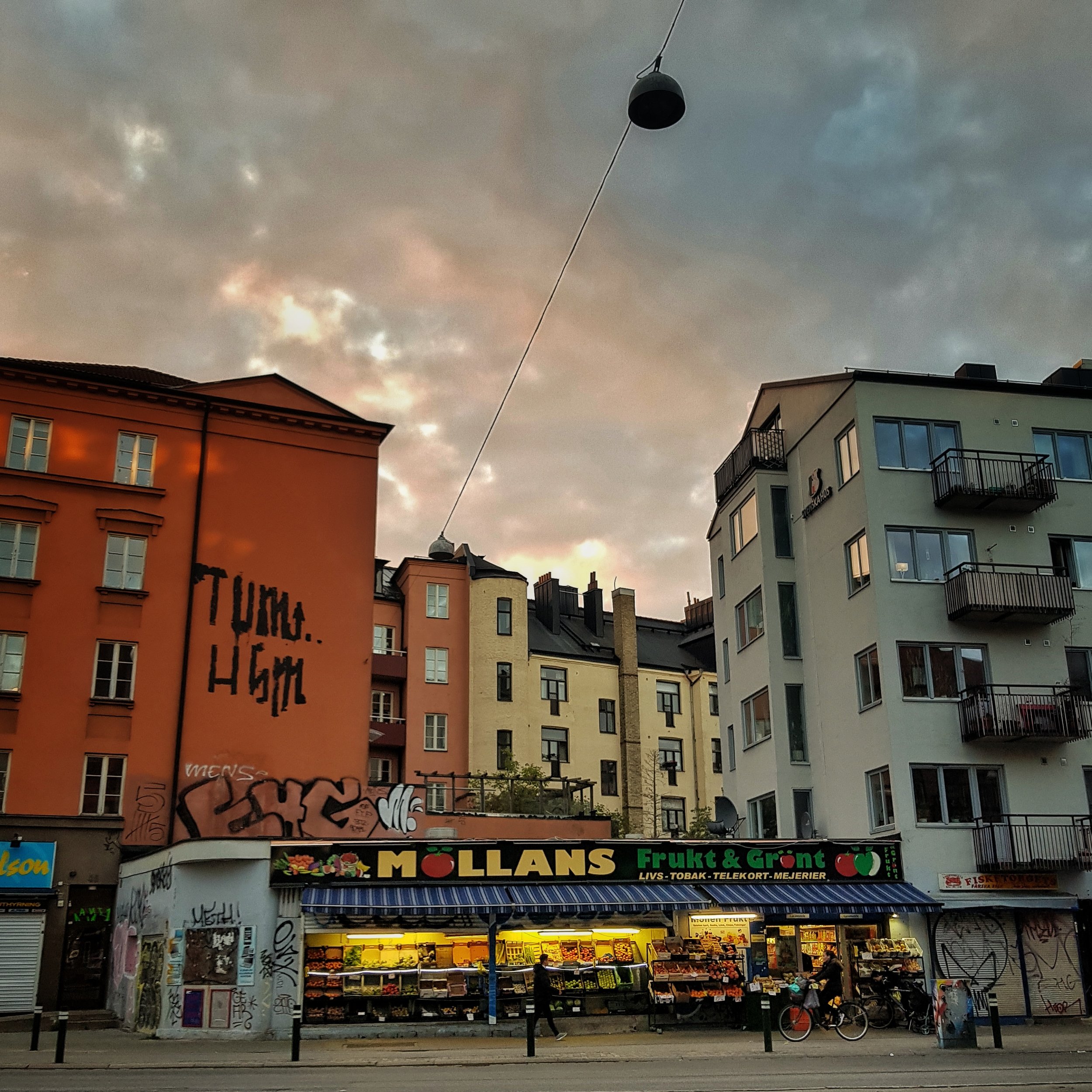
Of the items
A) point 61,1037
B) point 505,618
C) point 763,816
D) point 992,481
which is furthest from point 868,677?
point 505,618

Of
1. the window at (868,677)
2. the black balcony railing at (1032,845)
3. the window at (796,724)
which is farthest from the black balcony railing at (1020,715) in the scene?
the window at (796,724)

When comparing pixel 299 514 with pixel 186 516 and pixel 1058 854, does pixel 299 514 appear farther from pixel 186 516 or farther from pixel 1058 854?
pixel 1058 854

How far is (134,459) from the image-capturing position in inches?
1340

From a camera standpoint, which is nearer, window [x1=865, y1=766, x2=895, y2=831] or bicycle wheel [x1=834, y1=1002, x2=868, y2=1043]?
bicycle wheel [x1=834, y1=1002, x2=868, y2=1043]

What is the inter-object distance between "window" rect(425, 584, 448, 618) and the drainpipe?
18.6 metres

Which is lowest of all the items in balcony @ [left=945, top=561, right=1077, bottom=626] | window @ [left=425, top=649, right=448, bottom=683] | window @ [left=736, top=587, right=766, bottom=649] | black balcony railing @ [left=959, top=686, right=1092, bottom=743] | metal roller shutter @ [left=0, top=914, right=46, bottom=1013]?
metal roller shutter @ [left=0, top=914, right=46, bottom=1013]

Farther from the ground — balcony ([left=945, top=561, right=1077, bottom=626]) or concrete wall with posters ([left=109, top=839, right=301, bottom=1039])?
balcony ([left=945, top=561, right=1077, bottom=626])

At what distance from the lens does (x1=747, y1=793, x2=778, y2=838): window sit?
33.9 metres

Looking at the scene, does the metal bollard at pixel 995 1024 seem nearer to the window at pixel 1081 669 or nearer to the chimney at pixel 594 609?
the window at pixel 1081 669

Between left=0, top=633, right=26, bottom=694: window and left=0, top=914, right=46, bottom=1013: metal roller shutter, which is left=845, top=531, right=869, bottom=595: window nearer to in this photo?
left=0, top=633, right=26, bottom=694: window

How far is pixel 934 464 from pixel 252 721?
21073 millimetres

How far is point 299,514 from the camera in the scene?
36.2 m

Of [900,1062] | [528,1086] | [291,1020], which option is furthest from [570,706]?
[528,1086]

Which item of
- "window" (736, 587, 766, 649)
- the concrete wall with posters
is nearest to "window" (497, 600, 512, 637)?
"window" (736, 587, 766, 649)
